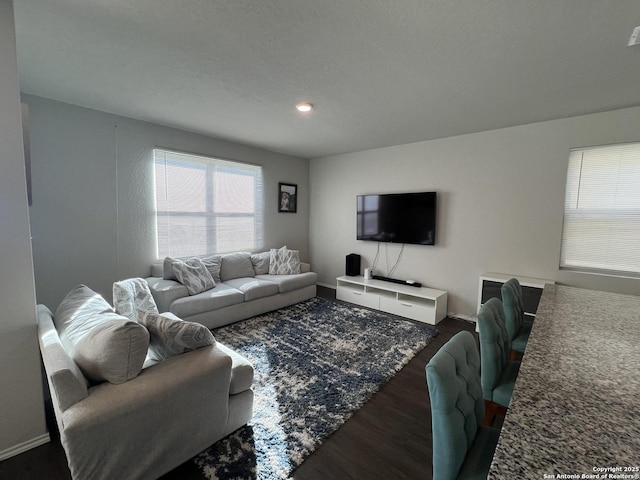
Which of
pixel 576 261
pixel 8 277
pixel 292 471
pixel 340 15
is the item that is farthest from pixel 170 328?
pixel 576 261

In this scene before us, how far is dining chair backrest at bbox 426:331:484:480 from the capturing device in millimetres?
940

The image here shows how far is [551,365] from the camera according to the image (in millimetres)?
1081

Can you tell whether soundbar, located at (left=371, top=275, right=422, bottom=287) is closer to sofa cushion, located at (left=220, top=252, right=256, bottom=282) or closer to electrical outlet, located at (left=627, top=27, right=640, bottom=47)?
sofa cushion, located at (left=220, top=252, right=256, bottom=282)

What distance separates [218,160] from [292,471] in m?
3.86

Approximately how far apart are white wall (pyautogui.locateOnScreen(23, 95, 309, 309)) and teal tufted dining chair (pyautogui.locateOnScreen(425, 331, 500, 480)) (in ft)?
12.0

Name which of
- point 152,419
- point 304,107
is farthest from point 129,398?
point 304,107

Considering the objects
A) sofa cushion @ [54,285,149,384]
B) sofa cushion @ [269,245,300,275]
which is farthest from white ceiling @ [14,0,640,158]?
sofa cushion @ [269,245,300,275]

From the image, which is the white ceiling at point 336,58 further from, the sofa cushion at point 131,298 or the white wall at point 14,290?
the sofa cushion at point 131,298

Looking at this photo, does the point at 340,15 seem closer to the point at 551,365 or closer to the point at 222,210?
the point at 551,365

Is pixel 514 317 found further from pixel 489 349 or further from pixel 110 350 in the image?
pixel 110 350

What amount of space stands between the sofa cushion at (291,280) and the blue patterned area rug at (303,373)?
1.01 feet

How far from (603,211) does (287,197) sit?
4.33 meters

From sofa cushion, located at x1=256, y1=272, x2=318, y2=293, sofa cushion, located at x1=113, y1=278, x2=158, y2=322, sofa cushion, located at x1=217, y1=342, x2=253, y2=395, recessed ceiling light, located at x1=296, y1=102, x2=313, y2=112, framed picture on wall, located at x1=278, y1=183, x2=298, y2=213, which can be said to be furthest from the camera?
framed picture on wall, located at x1=278, y1=183, x2=298, y2=213

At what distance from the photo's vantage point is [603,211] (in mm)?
2951
